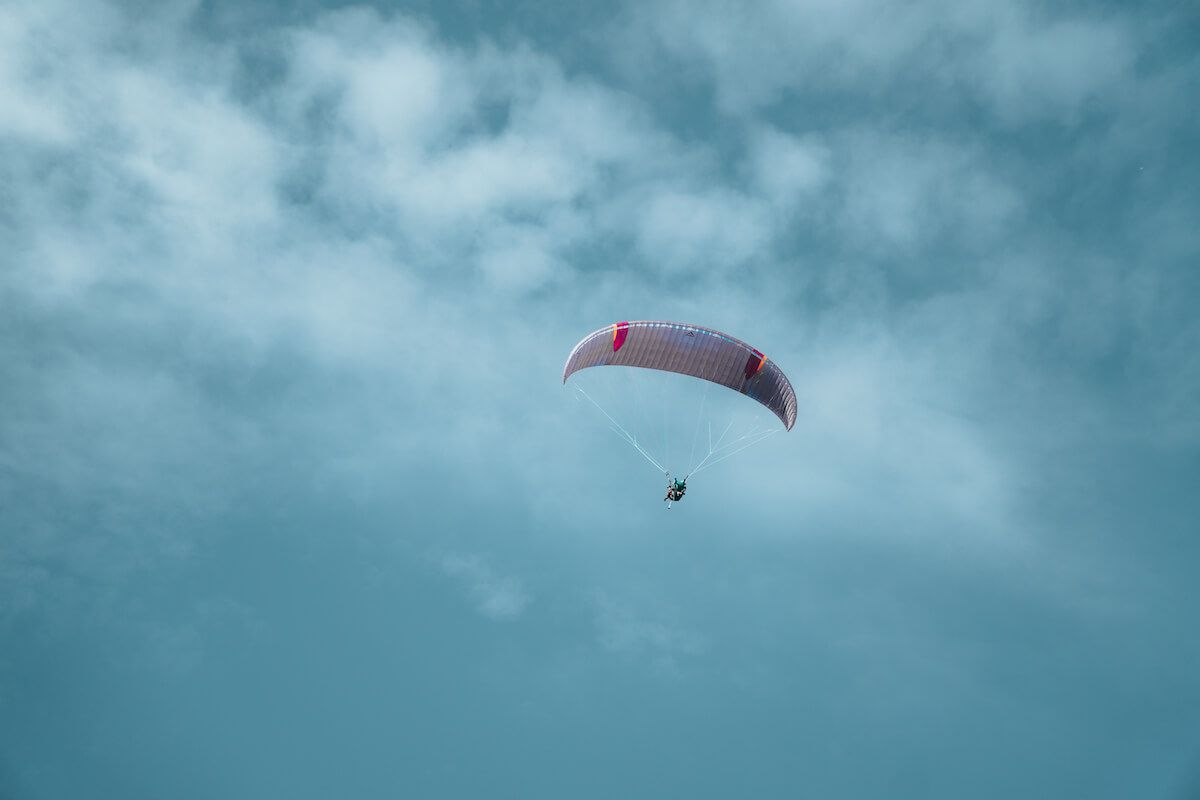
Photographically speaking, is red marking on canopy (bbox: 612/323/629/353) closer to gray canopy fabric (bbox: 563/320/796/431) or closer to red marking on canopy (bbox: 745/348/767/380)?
gray canopy fabric (bbox: 563/320/796/431)

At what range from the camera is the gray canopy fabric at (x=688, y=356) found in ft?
120

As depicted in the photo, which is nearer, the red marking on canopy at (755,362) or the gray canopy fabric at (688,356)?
the gray canopy fabric at (688,356)

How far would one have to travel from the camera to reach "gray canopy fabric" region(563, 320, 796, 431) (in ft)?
120

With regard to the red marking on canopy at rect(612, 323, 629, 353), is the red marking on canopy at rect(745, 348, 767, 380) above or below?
above

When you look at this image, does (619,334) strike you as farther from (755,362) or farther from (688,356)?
(755,362)

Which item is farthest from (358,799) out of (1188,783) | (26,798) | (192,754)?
(1188,783)

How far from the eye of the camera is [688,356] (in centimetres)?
3778

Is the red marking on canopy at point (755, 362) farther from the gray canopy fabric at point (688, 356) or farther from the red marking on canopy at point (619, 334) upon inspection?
the red marking on canopy at point (619, 334)

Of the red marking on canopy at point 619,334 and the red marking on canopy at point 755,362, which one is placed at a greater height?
the red marking on canopy at point 755,362

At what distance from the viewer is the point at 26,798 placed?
315ft

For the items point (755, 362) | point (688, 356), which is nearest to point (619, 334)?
point (688, 356)

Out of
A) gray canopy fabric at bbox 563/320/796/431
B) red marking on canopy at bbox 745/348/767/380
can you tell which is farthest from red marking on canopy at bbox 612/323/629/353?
red marking on canopy at bbox 745/348/767/380

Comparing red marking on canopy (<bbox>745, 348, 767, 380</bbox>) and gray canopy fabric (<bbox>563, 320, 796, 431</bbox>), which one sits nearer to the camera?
gray canopy fabric (<bbox>563, 320, 796, 431</bbox>)

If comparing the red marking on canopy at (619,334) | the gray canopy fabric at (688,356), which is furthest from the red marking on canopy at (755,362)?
the red marking on canopy at (619,334)
